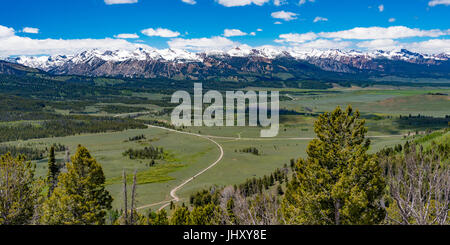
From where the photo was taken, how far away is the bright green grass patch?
327ft

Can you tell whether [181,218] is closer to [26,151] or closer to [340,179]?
[340,179]

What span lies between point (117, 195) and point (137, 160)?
1901 inches

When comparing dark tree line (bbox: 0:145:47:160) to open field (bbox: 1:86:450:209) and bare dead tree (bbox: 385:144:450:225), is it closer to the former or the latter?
open field (bbox: 1:86:450:209)

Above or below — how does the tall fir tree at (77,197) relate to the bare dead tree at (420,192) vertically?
below

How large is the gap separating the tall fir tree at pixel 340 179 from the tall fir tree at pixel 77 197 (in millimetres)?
17643

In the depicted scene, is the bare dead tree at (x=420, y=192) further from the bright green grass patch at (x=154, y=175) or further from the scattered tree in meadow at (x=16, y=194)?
the bright green grass patch at (x=154, y=175)

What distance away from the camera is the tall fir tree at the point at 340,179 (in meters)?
22.4

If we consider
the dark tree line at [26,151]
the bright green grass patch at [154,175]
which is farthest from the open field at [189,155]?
the dark tree line at [26,151]

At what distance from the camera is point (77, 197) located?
93.1 ft

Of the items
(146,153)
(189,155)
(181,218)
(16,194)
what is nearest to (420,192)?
(16,194)

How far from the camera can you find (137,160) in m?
131

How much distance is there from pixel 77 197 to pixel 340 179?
2152cm

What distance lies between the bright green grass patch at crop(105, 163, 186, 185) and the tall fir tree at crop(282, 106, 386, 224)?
8115 centimetres
